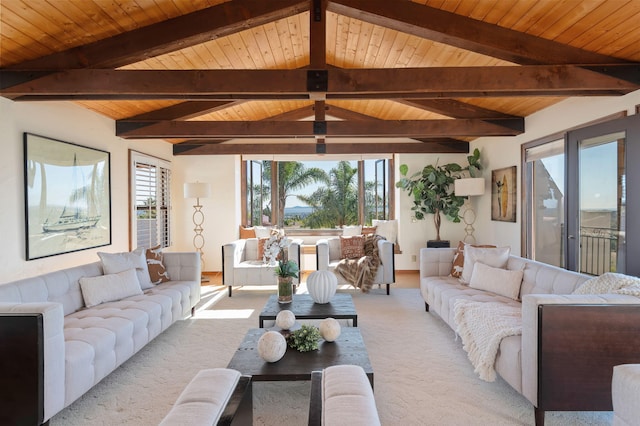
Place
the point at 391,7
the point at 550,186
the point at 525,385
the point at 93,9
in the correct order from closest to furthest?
the point at 525,385
the point at 93,9
the point at 391,7
the point at 550,186

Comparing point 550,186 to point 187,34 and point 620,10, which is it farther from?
point 187,34

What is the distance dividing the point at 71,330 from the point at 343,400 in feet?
7.88

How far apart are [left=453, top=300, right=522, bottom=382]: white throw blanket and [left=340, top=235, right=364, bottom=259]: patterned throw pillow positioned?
2.45 metres

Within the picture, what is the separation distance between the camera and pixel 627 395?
147 centimetres

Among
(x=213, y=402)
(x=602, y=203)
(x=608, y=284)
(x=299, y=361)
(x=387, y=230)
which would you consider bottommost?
(x=299, y=361)

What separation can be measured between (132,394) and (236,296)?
276 centimetres

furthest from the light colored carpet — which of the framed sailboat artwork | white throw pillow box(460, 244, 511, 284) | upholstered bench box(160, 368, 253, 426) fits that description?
the framed sailboat artwork

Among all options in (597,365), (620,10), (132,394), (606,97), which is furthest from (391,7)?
(132,394)

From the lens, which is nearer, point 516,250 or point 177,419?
point 177,419

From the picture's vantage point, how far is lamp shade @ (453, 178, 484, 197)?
232 inches

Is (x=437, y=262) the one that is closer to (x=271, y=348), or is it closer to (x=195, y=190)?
(x=271, y=348)

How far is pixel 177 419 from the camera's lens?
0.96 m

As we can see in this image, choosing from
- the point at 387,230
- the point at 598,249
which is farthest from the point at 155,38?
the point at 387,230

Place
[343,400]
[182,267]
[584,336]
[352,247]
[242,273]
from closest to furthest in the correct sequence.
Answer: [343,400] < [584,336] < [182,267] < [242,273] < [352,247]
